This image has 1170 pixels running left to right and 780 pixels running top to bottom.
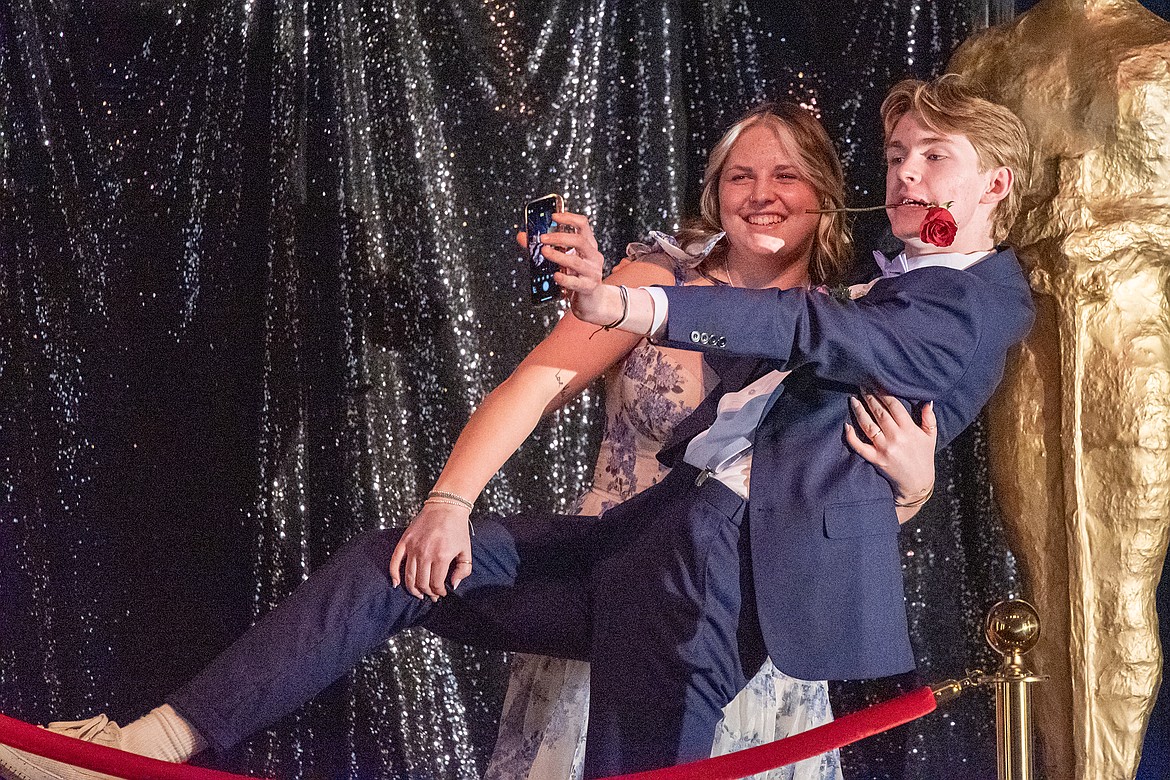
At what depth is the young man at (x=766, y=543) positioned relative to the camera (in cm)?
196

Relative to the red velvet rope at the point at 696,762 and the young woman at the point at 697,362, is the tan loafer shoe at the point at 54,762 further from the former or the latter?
the young woman at the point at 697,362

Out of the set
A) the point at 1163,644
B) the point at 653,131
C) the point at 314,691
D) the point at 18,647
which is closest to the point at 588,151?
the point at 653,131

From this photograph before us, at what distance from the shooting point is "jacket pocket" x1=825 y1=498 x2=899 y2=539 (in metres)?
2.01

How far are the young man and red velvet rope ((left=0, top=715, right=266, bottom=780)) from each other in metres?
0.08

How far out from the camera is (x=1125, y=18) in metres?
2.45

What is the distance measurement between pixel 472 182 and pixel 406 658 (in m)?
1.21

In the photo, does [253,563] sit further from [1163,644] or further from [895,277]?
[1163,644]

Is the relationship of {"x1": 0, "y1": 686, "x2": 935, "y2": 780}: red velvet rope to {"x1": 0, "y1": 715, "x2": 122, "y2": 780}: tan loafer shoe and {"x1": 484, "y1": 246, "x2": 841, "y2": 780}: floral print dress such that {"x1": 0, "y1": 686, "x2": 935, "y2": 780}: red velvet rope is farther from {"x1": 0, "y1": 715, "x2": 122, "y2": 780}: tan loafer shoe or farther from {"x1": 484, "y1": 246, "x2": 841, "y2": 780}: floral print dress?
{"x1": 484, "y1": 246, "x2": 841, "y2": 780}: floral print dress

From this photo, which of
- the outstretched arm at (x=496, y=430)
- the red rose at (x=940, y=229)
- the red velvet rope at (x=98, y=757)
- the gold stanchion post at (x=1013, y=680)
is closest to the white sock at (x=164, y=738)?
the red velvet rope at (x=98, y=757)

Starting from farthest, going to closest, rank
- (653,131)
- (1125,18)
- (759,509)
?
1. (653,131)
2. (1125,18)
3. (759,509)

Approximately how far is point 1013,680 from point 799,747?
410 millimetres

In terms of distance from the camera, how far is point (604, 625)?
214 cm

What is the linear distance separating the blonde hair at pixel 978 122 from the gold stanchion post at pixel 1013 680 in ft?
2.38

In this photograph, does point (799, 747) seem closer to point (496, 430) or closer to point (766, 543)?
point (766, 543)
